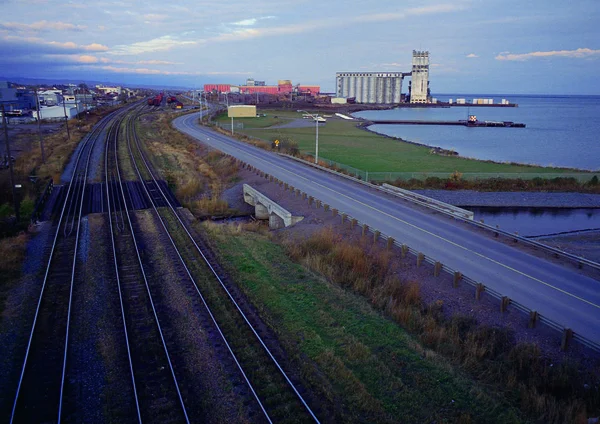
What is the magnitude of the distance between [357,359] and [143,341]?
18.4 feet

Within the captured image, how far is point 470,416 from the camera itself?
9.11 m

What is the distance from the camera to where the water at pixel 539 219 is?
93.6ft

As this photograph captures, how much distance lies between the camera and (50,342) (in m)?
12.1

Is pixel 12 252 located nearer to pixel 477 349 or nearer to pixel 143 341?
pixel 143 341

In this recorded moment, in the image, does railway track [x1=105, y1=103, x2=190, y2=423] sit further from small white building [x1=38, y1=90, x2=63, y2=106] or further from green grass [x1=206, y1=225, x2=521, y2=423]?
small white building [x1=38, y1=90, x2=63, y2=106]

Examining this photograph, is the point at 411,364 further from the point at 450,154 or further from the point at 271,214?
the point at 450,154

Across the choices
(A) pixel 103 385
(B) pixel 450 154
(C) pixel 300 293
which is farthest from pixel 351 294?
(B) pixel 450 154

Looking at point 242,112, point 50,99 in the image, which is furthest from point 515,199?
point 50,99

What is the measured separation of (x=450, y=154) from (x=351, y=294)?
146 feet

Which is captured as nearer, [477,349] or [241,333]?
[477,349]

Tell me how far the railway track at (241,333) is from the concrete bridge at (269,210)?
501 cm

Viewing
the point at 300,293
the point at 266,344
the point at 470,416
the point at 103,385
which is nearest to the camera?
the point at 470,416

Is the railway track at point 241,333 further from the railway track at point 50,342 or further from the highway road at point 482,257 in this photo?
the highway road at point 482,257

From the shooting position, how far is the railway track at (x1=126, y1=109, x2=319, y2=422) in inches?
374
